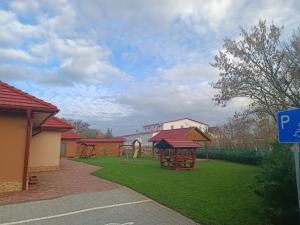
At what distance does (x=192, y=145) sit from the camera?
23.1 m

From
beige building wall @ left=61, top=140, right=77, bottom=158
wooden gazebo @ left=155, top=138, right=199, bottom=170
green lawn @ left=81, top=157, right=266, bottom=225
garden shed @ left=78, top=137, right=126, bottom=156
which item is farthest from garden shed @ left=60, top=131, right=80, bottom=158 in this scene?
green lawn @ left=81, top=157, right=266, bottom=225

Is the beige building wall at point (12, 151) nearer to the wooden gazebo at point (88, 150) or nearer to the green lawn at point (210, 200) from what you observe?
the green lawn at point (210, 200)

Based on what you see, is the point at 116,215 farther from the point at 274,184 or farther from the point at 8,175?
the point at 8,175

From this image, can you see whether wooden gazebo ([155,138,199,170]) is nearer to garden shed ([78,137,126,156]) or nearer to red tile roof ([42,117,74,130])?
red tile roof ([42,117,74,130])

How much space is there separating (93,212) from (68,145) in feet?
97.8

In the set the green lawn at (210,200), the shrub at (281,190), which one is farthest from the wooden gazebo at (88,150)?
the shrub at (281,190)

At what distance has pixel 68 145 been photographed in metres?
37.4

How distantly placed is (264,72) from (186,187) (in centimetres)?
1437

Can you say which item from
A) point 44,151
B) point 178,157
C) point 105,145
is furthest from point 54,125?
point 105,145

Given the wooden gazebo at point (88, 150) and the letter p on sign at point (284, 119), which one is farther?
the wooden gazebo at point (88, 150)

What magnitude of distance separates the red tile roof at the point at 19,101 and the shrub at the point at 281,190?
27.4ft

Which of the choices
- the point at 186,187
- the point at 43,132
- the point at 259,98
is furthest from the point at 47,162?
the point at 259,98

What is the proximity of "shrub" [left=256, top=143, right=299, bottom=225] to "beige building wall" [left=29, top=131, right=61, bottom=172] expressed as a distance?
617 inches

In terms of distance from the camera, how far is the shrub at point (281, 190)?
642 centimetres
